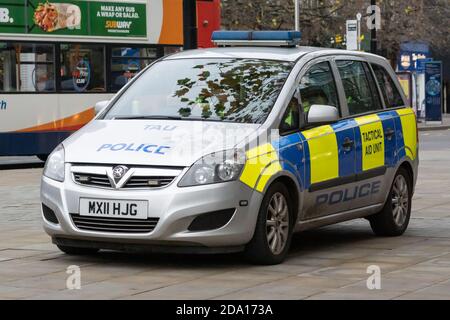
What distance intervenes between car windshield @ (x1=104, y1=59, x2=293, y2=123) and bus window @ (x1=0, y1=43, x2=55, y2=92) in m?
12.1

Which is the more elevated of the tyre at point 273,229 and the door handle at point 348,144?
the door handle at point 348,144

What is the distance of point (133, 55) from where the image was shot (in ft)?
78.7

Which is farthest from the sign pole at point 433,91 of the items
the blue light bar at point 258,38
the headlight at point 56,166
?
the headlight at point 56,166

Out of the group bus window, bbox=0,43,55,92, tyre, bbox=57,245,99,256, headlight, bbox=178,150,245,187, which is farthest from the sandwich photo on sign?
headlight, bbox=178,150,245,187

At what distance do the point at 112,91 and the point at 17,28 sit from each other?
2.48 metres

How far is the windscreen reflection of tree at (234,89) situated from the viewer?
30.9 feet

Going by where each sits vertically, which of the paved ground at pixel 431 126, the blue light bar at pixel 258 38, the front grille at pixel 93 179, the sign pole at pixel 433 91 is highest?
the blue light bar at pixel 258 38

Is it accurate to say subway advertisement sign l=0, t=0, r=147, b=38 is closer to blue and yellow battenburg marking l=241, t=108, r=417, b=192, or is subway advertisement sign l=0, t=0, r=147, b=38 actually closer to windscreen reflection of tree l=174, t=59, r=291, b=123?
blue and yellow battenburg marking l=241, t=108, r=417, b=192

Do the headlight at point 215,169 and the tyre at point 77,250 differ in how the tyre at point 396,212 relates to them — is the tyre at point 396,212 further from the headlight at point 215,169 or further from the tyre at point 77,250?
the tyre at point 77,250

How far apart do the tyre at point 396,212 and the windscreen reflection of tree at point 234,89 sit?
1.84 metres

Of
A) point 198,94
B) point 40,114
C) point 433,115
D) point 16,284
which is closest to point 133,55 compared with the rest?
point 40,114

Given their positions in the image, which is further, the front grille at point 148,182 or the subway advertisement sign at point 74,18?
the subway advertisement sign at point 74,18
